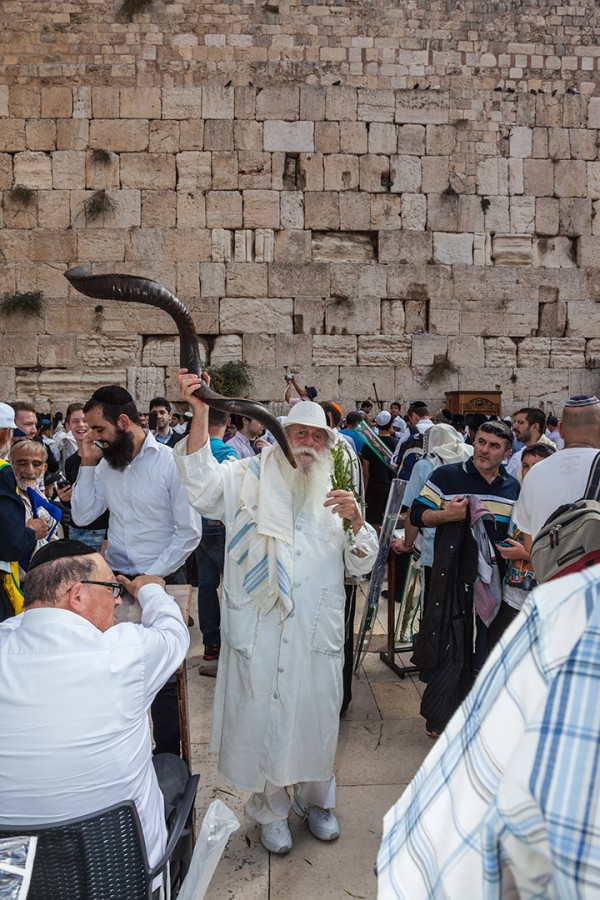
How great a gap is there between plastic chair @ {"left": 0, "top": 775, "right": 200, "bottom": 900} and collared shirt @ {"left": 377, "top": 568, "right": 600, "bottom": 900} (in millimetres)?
980

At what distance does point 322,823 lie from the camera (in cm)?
284

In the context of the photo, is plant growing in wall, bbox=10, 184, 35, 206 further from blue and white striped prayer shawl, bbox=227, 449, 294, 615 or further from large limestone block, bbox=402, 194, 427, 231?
blue and white striped prayer shawl, bbox=227, 449, 294, 615

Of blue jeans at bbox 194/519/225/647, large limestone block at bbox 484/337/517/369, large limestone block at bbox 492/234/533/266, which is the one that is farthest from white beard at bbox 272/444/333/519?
large limestone block at bbox 492/234/533/266

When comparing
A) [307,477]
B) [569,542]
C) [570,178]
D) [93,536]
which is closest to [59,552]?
[307,477]

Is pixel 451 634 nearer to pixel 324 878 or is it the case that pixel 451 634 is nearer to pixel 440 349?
pixel 324 878

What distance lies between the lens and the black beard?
3.30 metres

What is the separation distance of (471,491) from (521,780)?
10.1ft

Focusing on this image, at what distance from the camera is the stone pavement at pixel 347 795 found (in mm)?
2576

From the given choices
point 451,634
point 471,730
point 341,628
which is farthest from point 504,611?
point 471,730

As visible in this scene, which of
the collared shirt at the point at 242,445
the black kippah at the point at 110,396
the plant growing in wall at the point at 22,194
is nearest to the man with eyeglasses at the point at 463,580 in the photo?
the black kippah at the point at 110,396

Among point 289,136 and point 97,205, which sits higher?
point 289,136

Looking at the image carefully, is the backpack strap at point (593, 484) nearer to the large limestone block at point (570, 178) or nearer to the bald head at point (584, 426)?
the bald head at point (584, 426)

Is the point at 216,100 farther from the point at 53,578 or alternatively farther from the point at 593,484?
the point at 53,578

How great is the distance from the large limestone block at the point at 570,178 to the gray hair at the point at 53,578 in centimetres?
1324
